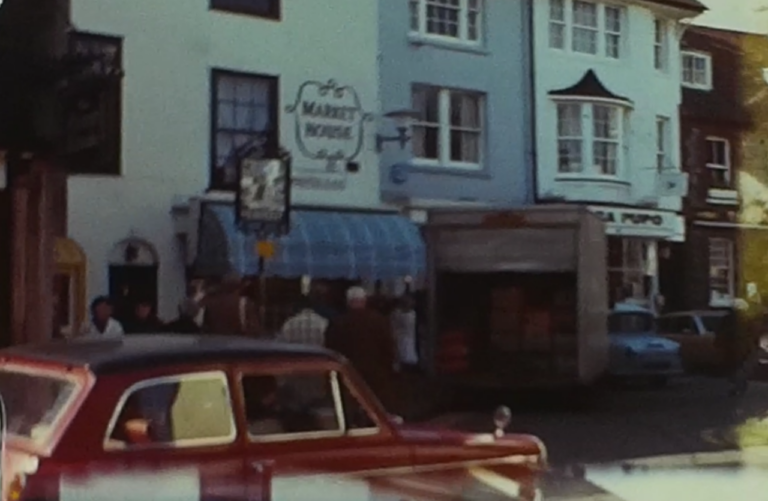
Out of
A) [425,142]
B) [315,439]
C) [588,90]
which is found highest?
[588,90]

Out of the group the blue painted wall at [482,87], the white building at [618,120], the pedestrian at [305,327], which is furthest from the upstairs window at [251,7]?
the white building at [618,120]

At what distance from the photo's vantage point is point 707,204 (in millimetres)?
29984

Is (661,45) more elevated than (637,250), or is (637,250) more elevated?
(661,45)

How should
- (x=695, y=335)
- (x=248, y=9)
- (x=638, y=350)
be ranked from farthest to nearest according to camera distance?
(x=695, y=335), (x=248, y=9), (x=638, y=350)

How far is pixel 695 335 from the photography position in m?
22.8

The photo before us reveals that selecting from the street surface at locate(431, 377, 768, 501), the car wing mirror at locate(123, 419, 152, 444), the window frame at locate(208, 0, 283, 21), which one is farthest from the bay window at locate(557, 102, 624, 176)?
the car wing mirror at locate(123, 419, 152, 444)

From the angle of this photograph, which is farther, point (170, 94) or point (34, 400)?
point (170, 94)

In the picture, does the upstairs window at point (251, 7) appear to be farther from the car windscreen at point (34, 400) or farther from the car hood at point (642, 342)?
the car windscreen at point (34, 400)

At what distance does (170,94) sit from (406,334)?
536 centimetres

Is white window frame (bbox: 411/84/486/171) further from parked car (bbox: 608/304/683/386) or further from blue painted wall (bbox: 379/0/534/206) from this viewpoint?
parked car (bbox: 608/304/683/386)

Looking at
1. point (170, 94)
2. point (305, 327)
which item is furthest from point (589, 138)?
point (170, 94)

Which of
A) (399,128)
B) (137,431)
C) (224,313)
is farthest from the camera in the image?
(399,128)

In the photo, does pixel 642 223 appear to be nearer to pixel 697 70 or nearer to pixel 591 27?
pixel 591 27

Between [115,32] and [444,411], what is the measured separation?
26.0ft
